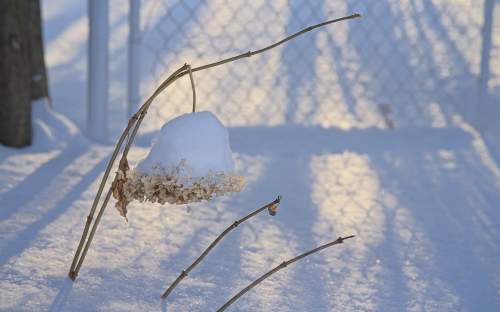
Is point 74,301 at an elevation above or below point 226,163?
below

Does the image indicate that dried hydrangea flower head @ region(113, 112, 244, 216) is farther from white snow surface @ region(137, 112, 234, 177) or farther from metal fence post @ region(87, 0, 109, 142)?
metal fence post @ region(87, 0, 109, 142)

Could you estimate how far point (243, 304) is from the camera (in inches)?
55.9

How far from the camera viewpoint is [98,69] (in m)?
2.39

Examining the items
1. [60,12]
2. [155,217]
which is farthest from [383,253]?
[60,12]

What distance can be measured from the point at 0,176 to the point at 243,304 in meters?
0.90

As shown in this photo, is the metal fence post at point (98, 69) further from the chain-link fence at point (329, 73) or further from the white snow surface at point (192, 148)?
the white snow surface at point (192, 148)

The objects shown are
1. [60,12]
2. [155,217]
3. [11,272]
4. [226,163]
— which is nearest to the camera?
[226,163]

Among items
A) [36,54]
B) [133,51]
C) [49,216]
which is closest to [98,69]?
[133,51]

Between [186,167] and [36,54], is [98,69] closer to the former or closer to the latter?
[36,54]

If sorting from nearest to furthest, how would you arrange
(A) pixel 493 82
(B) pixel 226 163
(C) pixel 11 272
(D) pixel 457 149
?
(B) pixel 226 163 < (C) pixel 11 272 < (D) pixel 457 149 < (A) pixel 493 82

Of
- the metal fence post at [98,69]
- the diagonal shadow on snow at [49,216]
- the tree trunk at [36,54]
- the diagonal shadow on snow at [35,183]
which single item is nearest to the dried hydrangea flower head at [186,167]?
the diagonal shadow on snow at [49,216]

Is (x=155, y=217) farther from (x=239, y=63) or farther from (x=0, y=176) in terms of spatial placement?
(x=239, y=63)

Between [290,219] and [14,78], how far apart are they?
2.85 feet

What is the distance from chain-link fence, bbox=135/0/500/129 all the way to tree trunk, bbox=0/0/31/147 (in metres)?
0.49
